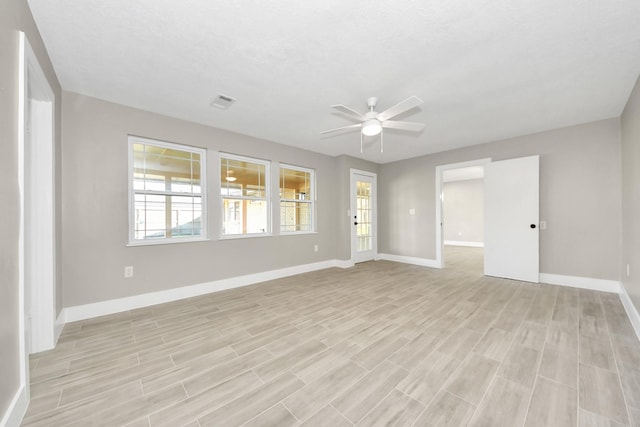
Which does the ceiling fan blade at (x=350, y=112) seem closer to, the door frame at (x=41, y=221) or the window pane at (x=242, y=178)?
the window pane at (x=242, y=178)

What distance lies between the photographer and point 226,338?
7.45ft

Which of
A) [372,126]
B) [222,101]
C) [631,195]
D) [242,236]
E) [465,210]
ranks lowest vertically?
[242,236]

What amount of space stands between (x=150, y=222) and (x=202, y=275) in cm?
100

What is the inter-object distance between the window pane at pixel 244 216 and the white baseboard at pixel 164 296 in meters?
0.76

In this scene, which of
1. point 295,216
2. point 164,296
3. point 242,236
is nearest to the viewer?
point 164,296

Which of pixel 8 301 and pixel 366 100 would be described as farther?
pixel 366 100

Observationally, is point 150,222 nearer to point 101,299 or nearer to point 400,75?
point 101,299

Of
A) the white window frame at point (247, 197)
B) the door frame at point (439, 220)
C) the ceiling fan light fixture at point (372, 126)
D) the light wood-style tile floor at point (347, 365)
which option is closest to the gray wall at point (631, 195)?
the light wood-style tile floor at point (347, 365)

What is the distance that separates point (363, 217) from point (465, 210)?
513 cm

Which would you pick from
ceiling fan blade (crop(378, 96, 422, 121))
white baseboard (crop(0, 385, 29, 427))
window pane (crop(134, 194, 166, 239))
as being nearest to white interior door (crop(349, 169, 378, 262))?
ceiling fan blade (crop(378, 96, 422, 121))

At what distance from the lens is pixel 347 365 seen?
6.05ft

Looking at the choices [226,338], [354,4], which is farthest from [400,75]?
[226,338]

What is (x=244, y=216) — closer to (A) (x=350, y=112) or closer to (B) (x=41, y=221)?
(B) (x=41, y=221)

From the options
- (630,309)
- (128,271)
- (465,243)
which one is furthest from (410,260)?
(128,271)
